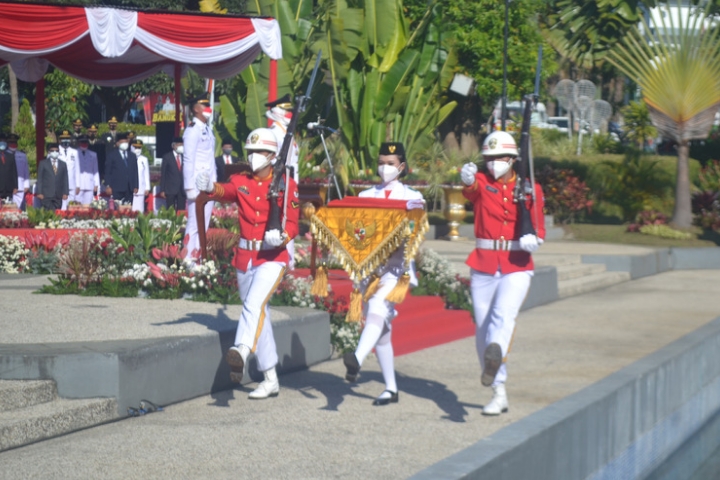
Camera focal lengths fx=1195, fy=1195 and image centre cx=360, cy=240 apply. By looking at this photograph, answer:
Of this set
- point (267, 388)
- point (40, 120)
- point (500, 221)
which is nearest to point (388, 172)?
point (500, 221)

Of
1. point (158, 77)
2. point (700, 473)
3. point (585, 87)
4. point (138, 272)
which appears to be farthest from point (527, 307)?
point (158, 77)

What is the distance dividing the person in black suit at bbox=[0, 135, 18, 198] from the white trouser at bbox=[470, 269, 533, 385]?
1586 cm

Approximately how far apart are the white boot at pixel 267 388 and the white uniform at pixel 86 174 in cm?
1513

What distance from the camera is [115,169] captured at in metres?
23.5

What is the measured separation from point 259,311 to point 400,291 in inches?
42.8

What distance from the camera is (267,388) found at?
9.30m

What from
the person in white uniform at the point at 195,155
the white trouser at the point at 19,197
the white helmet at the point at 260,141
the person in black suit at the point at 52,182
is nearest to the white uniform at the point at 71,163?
the white trouser at the point at 19,197

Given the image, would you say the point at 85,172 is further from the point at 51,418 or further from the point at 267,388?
the point at 51,418

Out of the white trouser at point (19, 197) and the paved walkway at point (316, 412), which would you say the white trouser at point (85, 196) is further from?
the paved walkway at point (316, 412)

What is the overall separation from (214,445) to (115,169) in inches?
655

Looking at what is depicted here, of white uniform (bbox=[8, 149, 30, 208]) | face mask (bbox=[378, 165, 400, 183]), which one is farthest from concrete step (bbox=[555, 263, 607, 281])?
white uniform (bbox=[8, 149, 30, 208])

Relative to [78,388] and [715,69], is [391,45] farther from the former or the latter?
[78,388]

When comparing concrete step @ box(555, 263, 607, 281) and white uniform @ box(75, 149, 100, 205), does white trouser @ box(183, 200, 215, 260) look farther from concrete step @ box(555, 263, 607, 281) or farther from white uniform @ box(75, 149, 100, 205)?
white uniform @ box(75, 149, 100, 205)

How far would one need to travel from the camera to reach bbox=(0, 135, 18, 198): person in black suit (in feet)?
74.9
